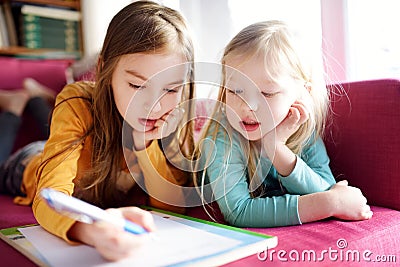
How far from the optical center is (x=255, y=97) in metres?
0.77

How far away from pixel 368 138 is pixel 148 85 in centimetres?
43

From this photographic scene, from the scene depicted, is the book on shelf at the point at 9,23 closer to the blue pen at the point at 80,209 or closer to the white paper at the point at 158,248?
the white paper at the point at 158,248

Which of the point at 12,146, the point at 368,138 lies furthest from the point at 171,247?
the point at 12,146

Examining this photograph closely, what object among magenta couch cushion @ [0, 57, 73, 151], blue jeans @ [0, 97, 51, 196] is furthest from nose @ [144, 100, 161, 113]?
magenta couch cushion @ [0, 57, 73, 151]

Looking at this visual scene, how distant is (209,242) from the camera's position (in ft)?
Answer: 1.98

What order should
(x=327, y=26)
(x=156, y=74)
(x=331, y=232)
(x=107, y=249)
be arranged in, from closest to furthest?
(x=107, y=249) → (x=331, y=232) → (x=156, y=74) → (x=327, y=26)

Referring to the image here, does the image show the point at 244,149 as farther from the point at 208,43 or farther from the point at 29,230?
the point at 208,43

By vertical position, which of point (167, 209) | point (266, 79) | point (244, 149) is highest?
point (266, 79)

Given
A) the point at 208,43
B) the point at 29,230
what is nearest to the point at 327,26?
the point at 208,43

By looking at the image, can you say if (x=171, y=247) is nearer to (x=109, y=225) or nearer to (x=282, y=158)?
(x=109, y=225)

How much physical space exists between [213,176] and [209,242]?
0.21 meters

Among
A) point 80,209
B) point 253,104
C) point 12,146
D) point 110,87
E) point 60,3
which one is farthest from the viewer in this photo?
point 60,3

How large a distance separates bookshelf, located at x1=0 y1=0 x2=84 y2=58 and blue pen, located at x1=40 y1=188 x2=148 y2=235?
1.75 m

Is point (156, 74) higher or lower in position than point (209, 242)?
higher
